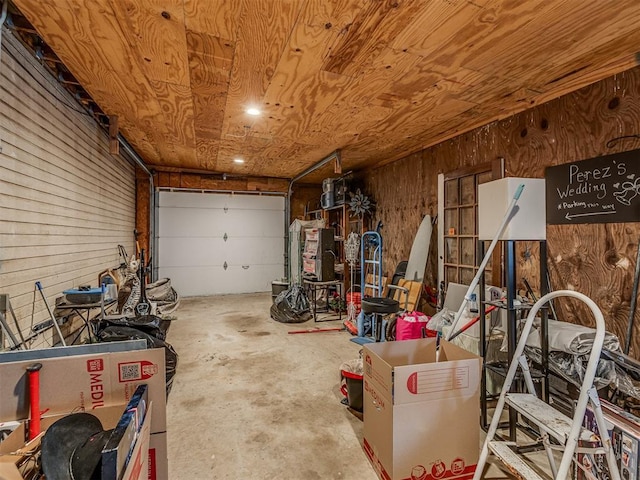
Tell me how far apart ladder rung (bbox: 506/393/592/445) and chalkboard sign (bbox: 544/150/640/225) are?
156 centimetres

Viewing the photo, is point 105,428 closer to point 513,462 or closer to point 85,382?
point 85,382

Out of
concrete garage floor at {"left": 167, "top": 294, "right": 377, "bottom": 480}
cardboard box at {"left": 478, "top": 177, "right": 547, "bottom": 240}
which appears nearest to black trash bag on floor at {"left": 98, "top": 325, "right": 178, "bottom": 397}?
concrete garage floor at {"left": 167, "top": 294, "right": 377, "bottom": 480}

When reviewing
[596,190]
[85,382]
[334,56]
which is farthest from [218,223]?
[596,190]

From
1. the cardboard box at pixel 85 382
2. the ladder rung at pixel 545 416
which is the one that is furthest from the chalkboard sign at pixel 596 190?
the cardboard box at pixel 85 382

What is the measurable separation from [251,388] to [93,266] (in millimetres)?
2494

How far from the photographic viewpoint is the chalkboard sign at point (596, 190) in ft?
7.18

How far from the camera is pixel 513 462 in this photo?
1376mm

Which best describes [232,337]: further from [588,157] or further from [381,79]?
[588,157]

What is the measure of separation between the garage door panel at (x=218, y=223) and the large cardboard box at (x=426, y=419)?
5874 millimetres

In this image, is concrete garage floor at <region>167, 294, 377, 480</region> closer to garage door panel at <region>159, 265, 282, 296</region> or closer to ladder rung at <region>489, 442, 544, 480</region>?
ladder rung at <region>489, 442, 544, 480</region>

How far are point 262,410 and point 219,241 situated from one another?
5.08 meters

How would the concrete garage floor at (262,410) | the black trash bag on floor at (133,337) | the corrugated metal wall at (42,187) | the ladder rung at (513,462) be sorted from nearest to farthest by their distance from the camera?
1. the ladder rung at (513,462)
2. the concrete garage floor at (262,410)
3. the corrugated metal wall at (42,187)
4. the black trash bag on floor at (133,337)

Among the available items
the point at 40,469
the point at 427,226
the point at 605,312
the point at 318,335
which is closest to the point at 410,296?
the point at 427,226

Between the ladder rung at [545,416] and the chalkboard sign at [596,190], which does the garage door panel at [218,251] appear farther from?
the ladder rung at [545,416]
